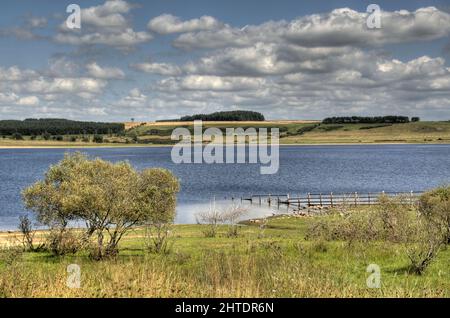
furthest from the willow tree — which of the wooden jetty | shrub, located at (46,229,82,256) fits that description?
the wooden jetty

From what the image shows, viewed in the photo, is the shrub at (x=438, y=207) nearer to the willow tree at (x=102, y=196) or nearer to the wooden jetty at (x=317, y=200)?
the willow tree at (x=102, y=196)

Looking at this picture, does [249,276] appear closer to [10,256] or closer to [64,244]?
[10,256]

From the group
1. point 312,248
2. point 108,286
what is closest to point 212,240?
point 312,248

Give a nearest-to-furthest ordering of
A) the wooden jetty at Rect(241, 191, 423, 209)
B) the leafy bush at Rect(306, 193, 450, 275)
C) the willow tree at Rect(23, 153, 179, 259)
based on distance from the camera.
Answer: the willow tree at Rect(23, 153, 179, 259), the leafy bush at Rect(306, 193, 450, 275), the wooden jetty at Rect(241, 191, 423, 209)

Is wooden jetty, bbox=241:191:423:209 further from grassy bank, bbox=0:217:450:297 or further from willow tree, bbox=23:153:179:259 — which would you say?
grassy bank, bbox=0:217:450:297

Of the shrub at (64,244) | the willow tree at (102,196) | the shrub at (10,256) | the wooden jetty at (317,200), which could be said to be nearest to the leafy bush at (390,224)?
the willow tree at (102,196)

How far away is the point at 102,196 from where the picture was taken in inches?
1085

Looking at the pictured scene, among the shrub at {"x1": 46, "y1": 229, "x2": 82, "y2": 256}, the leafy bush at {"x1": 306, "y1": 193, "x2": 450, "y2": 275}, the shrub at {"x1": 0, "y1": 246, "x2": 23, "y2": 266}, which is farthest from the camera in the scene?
the leafy bush at {"x1": 306, "y1": 193, "x2": 450, "y2": 275}

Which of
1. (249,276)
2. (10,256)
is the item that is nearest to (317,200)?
(10,256)

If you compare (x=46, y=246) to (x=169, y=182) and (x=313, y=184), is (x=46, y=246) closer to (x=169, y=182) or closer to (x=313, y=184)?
(x=169, y=182)

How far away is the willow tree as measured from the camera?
2788cm
